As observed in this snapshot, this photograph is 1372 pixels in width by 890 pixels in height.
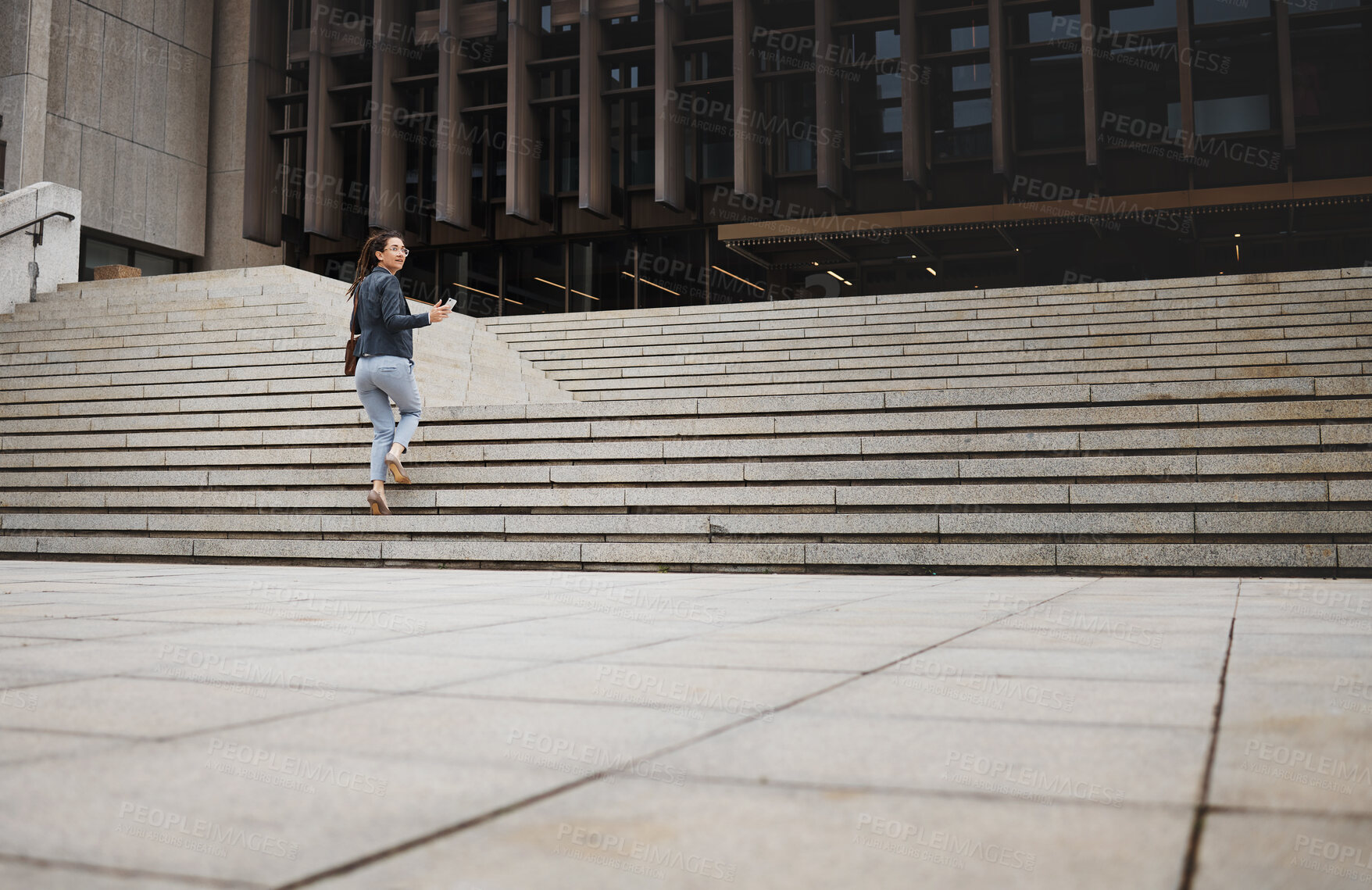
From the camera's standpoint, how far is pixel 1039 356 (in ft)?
41.2

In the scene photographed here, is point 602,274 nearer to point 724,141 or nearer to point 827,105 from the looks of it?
point 724,141

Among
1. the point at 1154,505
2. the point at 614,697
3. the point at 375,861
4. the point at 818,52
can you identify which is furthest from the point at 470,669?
the point at 818,52

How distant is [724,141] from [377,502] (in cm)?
1661

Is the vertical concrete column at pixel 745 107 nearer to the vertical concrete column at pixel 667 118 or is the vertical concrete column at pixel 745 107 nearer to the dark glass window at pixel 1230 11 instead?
the vertical concrete column at pixel 667 118

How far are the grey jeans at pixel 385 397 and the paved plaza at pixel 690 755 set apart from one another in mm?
4113

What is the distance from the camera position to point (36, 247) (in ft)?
57.0

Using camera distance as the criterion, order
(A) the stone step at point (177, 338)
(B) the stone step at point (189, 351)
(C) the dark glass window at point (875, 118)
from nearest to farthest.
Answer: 1. (B) the stone step at point (189, 351)
2. (A) the stone step at point (177, 338)
3. (C) the dark glass window at point (875, 118)

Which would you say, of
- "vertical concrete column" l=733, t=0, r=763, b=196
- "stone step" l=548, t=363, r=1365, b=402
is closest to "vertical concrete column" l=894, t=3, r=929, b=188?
"vertical concrete column" l=733, t=0, r=763, b=196

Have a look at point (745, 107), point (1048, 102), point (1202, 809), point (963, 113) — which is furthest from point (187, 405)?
point (1048, 102)

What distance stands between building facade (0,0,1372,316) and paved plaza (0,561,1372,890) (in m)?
18.0

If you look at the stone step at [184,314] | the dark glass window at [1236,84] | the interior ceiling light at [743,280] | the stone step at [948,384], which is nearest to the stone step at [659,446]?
the stone step at [948,384]

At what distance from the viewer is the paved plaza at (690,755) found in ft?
4.71

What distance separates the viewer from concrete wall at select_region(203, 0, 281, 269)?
27484mm

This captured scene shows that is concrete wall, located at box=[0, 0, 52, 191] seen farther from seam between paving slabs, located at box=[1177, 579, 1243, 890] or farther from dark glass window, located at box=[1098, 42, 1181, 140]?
A: seam between paving slabs, located at box=[1177, 579, 1243, 890]
